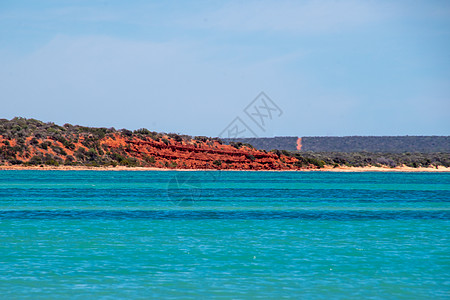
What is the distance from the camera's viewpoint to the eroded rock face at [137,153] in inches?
4360

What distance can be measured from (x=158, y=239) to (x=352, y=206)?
23182 mm

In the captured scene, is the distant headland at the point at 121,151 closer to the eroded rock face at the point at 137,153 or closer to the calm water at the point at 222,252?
the eroded rock face at the point at 137,153

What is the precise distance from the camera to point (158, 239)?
26.6 metres

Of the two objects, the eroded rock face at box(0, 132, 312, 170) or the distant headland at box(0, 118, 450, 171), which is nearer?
the distant headland at box(0, 118, 450, 171)

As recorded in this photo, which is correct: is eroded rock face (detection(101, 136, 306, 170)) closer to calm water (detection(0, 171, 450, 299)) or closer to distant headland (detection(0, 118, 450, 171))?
distant headland (detection(0, 118, 450, 171))

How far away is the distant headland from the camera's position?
110500 mm

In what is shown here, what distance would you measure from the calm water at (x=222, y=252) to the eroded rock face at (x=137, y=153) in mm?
70468

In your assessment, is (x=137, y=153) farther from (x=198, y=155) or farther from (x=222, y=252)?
(x=222, y=252)

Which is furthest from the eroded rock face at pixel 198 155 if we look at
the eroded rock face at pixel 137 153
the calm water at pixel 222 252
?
the calm water at pixel 222 252

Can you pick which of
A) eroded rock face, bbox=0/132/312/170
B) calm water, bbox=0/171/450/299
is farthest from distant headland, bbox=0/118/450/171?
calm water, bbox=0/171/450/299

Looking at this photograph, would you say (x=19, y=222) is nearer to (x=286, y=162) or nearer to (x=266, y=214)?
(x=266, y=214)

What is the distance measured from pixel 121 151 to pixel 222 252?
→ 99.6 m

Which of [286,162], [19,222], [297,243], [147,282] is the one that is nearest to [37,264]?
[147,282]

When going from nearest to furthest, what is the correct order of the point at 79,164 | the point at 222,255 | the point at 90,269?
1. the point at 90,269
2. the point at 222,255
3. the point at 79,164
